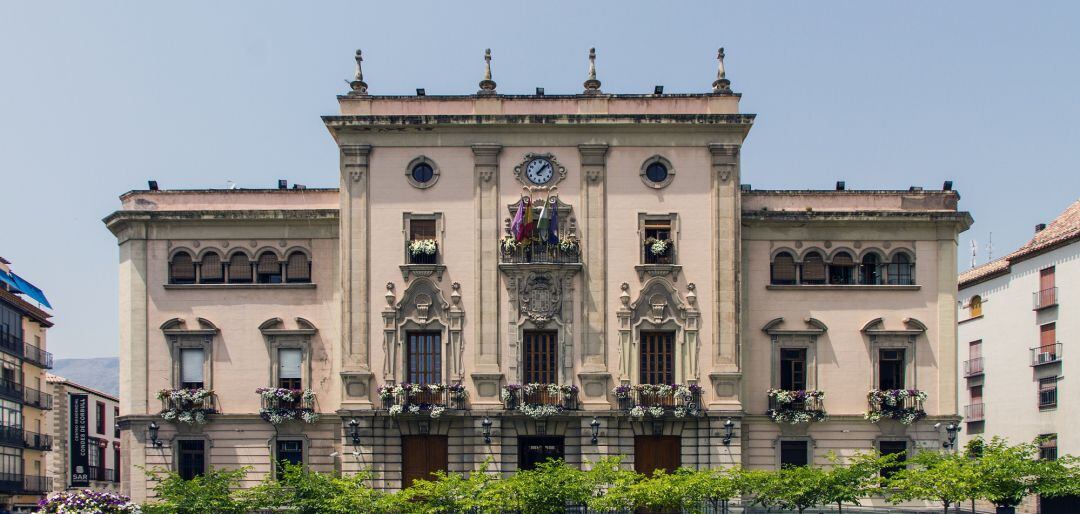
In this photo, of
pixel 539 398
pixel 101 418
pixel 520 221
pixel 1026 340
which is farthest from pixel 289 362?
pixel 101 418

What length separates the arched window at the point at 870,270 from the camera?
51.5 metres

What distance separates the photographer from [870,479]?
45844mm

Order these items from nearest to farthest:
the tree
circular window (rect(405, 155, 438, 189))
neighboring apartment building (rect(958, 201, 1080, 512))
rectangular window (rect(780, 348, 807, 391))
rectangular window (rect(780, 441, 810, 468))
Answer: the tree < circular window (rect(405, 155, 438, 189)) < rectangular window (rect(780, 441, 810, 468)) < rectangular window (rect(780, 348, 807, 391)) < neighboring apartment building (rect(958, 201, 1080, 512))

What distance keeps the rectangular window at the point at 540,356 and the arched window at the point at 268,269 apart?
10.6m

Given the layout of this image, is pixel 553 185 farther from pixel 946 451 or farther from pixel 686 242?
pixel 946 451

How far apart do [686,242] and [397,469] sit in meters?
14.1

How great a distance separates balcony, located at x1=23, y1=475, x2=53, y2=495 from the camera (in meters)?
74.2

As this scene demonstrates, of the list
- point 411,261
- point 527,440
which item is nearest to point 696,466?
point 527,440

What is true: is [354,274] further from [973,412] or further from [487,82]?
[973,412]

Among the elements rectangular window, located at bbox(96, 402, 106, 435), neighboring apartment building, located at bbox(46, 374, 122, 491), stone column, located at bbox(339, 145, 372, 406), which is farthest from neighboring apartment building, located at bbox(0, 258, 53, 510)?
stone column, located at bbox(339, 145, 372, 406)

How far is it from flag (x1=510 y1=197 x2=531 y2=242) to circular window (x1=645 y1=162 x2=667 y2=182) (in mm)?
5052

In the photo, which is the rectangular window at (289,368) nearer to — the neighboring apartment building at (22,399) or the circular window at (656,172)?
the circular window at (656,172)

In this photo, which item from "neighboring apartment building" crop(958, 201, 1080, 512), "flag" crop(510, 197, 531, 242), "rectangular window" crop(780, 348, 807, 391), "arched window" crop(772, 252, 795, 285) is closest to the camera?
"flag" crop(510, 197, 531, 242)

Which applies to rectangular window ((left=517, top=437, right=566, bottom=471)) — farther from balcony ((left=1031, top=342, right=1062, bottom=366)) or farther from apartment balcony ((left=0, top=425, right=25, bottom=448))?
apartment balcony ((left=0, top=425, right=25, bottom=448))
